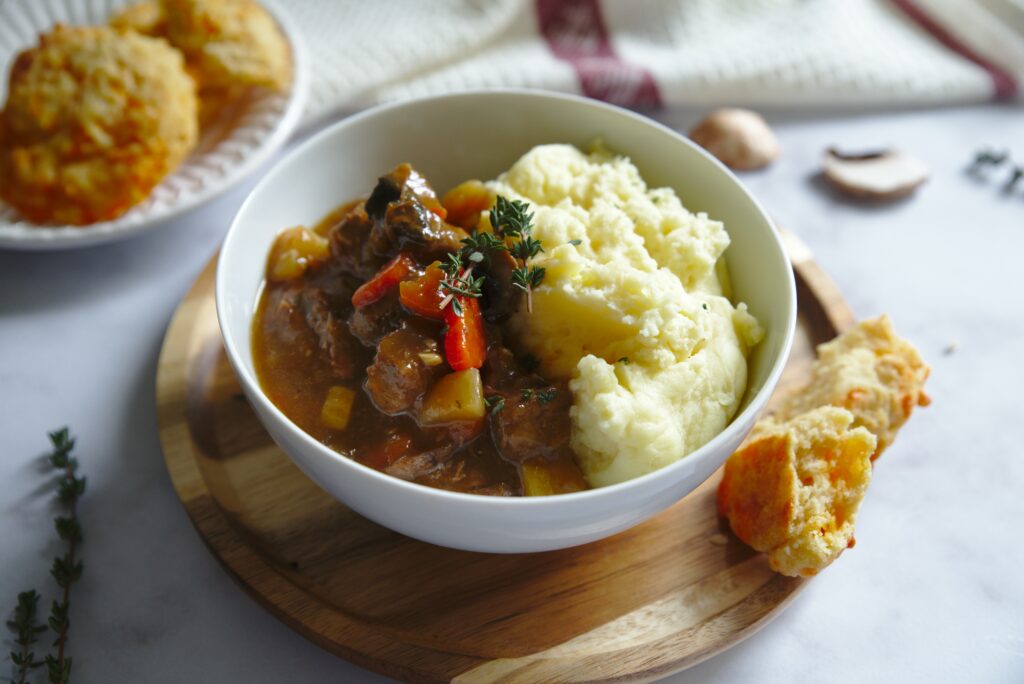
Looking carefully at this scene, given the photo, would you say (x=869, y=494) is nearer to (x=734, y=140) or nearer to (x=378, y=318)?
(x=378, y=318)

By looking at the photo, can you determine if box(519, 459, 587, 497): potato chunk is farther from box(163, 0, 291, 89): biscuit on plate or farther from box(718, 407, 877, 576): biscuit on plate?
box(163, 0, 291, 89): biscuit on plate

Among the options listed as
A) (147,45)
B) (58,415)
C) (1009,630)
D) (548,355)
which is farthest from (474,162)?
(1009,630)

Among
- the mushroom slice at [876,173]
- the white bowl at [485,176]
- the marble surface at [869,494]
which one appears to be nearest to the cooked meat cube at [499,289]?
the white bowl at [485,176]

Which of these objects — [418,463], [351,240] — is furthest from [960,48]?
[418,463]

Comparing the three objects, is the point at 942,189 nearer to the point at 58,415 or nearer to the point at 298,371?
the point at 298,371

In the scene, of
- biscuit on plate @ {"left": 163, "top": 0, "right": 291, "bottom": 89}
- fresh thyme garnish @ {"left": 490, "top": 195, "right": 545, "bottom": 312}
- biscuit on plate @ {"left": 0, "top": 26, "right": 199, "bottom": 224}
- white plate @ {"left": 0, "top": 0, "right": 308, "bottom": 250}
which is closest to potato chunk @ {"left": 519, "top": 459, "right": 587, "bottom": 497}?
fresh thyme garnish @ {"left": 490, "top": 195, "right": 545, "bottom": 312}

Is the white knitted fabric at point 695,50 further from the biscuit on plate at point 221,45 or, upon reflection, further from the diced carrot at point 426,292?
the diced carrot at point 426,292
